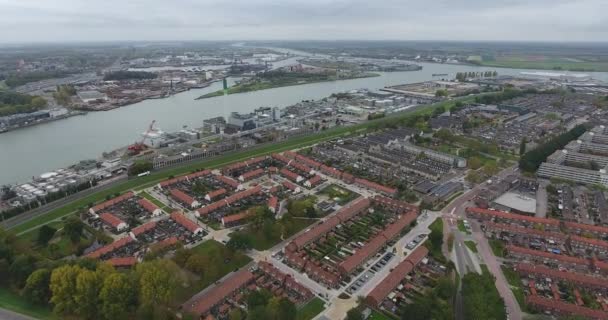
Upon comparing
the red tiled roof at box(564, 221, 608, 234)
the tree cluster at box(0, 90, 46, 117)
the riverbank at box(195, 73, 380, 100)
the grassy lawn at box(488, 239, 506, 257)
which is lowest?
the grassy lawn at box(488, 239, 506, 257)

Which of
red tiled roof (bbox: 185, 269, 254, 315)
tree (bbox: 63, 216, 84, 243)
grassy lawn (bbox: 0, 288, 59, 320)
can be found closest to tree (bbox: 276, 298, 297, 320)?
red tiled roof (bbox: 185, 269, 254, 315)

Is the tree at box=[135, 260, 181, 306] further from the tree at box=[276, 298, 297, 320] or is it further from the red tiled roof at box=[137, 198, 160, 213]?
the red tiled roof at box=[137, 198, 160, 213]

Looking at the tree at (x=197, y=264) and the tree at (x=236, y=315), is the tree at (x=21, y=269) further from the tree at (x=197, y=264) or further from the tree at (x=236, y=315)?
the tree at (x=236, y=315)

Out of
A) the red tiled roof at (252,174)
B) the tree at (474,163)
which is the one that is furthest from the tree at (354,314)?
the tree at (474,163)

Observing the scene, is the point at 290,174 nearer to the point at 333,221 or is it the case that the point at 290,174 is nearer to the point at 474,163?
the point at 333,221

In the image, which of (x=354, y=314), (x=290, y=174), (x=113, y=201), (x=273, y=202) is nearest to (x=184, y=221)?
(x=273, y=202)

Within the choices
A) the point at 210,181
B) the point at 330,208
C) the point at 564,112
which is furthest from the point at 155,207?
the point at 564,112
